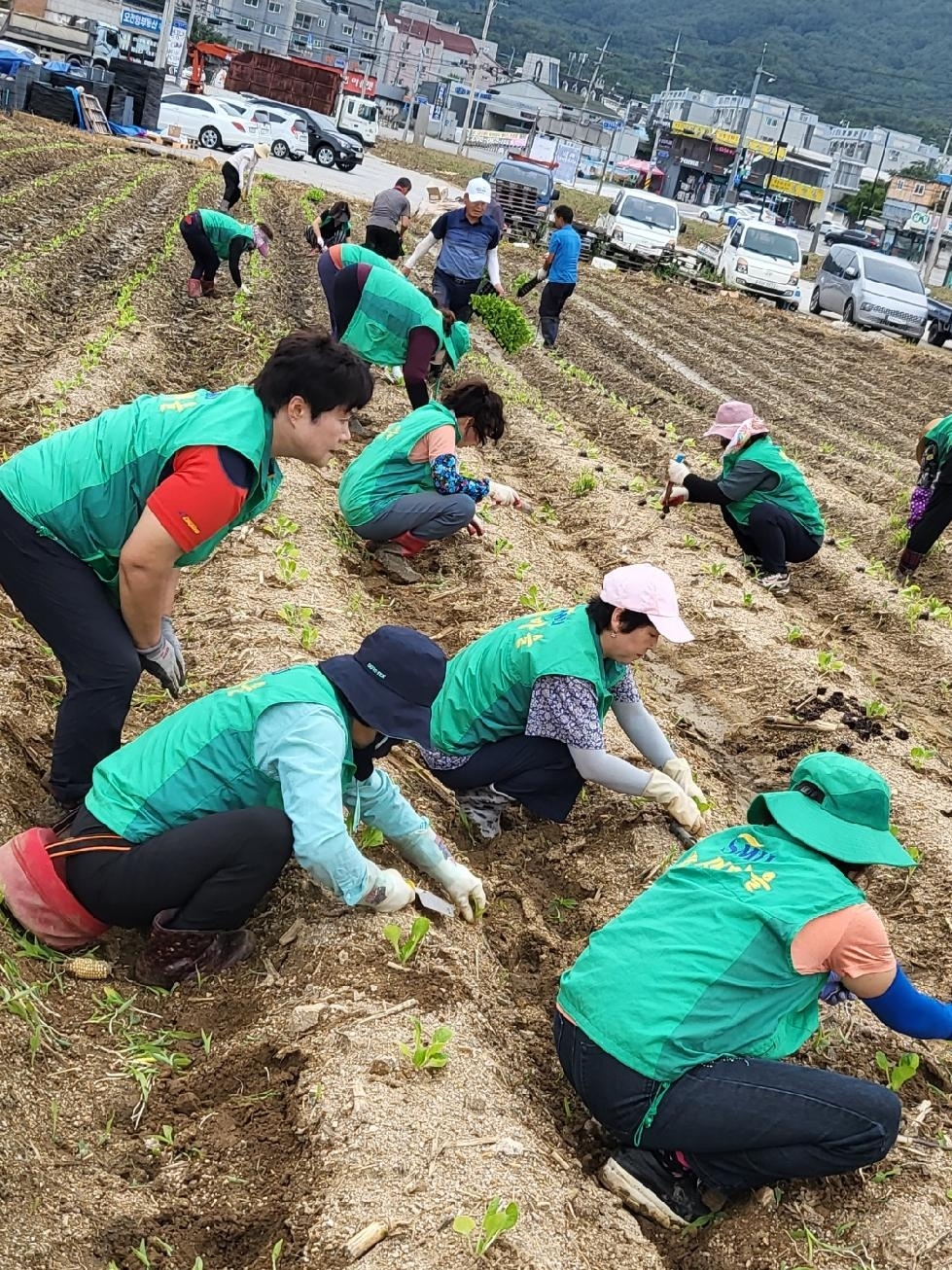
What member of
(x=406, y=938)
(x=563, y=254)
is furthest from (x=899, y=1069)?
(x=563, y=254)

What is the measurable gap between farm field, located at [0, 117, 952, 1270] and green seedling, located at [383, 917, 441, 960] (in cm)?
3

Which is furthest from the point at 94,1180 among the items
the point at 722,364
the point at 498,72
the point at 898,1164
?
the point at 498,72

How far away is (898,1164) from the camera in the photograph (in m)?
3.33

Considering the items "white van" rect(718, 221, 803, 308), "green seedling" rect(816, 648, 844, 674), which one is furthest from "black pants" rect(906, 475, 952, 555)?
"white van" rect(718, 221, 803, 308)

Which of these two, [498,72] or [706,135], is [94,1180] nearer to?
[706,135]

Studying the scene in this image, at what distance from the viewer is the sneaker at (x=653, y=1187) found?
3053 mm

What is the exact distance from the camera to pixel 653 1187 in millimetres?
3096

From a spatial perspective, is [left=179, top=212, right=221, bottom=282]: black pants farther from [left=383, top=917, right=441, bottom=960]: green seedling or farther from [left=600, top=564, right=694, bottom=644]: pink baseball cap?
[left=383, top=917, right=441, bottom=960]: green seedling

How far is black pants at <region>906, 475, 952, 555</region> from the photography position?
8.17m

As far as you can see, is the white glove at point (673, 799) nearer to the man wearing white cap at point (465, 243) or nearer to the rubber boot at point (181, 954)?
the rubber boot at point (181, 954)

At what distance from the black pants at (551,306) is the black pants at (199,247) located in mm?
3883

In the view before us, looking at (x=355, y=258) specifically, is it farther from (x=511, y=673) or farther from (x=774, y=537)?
(x=511, y=673)

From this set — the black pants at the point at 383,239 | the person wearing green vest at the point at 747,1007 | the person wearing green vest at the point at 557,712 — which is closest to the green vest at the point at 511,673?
the person wearing green vest at the point at 557,712

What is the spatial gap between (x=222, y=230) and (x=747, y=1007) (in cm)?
1015
